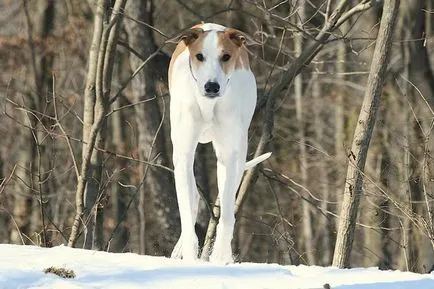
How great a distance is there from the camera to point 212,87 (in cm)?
698

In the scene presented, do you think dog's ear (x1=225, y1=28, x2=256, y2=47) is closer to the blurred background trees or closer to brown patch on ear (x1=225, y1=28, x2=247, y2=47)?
brown patch on ear (x1=225, y1=28, x2=247, y2=47)

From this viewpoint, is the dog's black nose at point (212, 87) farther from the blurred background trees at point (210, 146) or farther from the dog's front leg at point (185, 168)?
the blurred background trees at point (210, 146)

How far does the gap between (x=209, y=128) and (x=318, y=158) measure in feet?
58.2

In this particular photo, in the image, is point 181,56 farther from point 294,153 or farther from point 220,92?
point 294,153

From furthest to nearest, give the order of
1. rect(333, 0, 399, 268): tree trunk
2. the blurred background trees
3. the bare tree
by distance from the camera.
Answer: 1. the blurred background trees
2. the bare tree
3. rect(333, 0, 399, 268): tree trunk

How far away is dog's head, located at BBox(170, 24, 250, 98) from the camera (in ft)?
23.0

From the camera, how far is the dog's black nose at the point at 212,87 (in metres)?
6.98

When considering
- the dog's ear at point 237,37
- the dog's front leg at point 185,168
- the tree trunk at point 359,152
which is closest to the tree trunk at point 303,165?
the tree trunk at point 359,152

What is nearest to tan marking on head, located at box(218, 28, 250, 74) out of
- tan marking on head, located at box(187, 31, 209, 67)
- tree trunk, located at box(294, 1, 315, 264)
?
tan marking on head, located at box(187, 31, 209, 67)

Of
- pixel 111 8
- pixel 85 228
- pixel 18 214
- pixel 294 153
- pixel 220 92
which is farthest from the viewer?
pixel 294 153

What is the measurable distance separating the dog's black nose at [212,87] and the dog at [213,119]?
0.61 ft

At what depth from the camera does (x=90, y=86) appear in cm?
1170

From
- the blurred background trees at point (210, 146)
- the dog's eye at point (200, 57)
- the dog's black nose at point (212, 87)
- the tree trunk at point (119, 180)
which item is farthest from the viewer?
the tree trunk at point (119, 180)

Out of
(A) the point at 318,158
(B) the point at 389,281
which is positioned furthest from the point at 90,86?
(A) the point at 318,158
